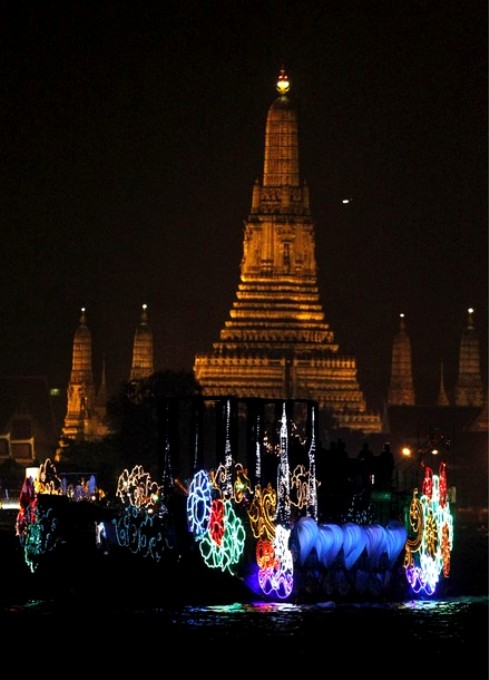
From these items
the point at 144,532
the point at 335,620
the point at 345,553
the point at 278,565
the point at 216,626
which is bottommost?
the point at 216,626

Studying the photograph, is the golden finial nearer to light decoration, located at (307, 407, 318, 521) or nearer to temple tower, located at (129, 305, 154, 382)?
temple tower, located at (129, 305, 154, 382)

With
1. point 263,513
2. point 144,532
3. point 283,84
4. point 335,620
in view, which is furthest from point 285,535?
point 283,84

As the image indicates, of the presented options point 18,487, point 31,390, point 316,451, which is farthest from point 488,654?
point 31,390

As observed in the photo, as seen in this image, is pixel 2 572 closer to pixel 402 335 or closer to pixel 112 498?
pixel 112 498

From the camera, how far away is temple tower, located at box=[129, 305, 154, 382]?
177 m

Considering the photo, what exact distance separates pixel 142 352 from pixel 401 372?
628 inches

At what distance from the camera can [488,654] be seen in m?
74.8

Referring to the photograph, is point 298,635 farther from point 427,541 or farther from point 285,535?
point 427,541

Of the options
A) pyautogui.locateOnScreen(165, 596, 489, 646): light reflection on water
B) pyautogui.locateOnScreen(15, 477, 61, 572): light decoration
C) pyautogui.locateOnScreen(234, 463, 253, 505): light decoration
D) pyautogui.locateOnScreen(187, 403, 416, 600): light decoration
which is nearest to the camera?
pyautogui.locateOnScreen(165, 596, 489, 646): light reflection on water

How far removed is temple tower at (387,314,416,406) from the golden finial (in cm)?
1694

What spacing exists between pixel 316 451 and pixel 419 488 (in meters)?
5.29

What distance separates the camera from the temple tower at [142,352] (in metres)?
177

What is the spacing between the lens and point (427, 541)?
284 feet

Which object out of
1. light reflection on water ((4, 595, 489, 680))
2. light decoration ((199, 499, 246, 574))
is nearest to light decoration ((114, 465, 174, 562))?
light decoration ((199, 499, 246, 574))
